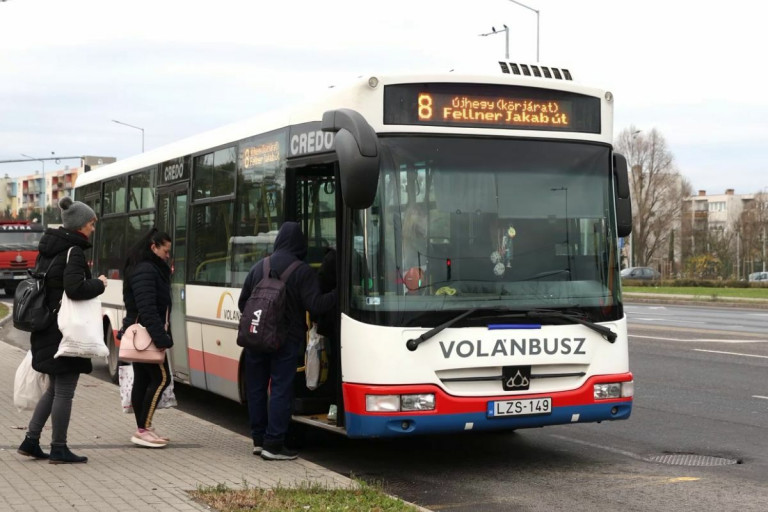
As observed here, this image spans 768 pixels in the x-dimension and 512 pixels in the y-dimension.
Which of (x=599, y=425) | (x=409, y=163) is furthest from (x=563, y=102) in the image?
(x=599, y=425)

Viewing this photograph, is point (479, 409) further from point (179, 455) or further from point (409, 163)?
point (179, 455)

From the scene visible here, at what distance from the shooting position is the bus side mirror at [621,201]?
8797 mm

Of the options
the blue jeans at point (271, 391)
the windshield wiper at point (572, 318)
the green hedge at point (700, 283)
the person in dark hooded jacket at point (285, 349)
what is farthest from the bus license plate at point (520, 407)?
the green hedge at point (700, 283)

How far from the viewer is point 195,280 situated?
11.5 meters

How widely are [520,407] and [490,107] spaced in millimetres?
2255

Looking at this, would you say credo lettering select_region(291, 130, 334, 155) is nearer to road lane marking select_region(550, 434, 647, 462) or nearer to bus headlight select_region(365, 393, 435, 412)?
bus headlight select_region(365, 393, 435, 412)

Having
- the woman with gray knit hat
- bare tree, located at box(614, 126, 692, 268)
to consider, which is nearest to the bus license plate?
the woman with gray knit hat

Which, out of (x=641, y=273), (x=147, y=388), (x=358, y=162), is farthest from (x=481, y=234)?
(x=641, y=273)

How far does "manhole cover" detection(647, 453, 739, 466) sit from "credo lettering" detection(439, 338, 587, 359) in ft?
4.75

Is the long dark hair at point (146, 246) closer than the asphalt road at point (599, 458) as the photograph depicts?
No

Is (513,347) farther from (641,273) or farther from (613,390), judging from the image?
(641,273)

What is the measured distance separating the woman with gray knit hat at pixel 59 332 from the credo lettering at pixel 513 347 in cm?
252

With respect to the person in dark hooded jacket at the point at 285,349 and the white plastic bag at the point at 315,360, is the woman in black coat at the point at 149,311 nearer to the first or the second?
the person in dark hooded jacket at the point at 285,349

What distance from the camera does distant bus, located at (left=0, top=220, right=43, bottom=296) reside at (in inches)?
1661
